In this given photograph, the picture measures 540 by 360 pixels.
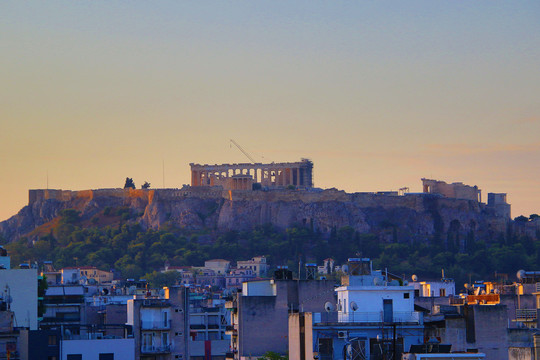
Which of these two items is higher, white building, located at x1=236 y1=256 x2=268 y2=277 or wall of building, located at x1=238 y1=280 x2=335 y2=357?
white building, located at x1=236 y1=256 x2=268 y2=277

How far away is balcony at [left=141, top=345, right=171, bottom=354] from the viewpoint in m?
53.8

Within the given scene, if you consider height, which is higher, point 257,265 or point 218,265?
point 218,265

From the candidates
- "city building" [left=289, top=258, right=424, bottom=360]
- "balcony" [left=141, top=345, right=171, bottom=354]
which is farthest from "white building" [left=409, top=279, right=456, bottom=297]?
"city building" [left=289, top=258, right=424, bottom=360]

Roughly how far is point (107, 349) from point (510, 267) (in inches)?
5207

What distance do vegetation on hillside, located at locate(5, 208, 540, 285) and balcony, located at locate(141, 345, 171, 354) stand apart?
394ft

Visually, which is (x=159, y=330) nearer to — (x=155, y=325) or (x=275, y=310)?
(x=155, y=325)

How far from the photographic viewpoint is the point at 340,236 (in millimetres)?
190500

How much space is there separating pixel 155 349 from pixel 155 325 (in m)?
1.02

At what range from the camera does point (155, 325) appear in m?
55.0

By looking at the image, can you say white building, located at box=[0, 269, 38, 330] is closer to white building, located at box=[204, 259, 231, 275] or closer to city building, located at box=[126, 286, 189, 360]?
city building, located at box=[126, 286, 189, 360]

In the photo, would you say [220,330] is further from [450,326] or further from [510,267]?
[510,267]

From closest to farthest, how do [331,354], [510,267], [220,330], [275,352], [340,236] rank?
[331,354]
[275,352]
[220,330]
[510,267]
[340,236]

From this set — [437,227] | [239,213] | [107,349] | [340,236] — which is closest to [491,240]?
[437,227]

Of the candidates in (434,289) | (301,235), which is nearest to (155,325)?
(434,289)
